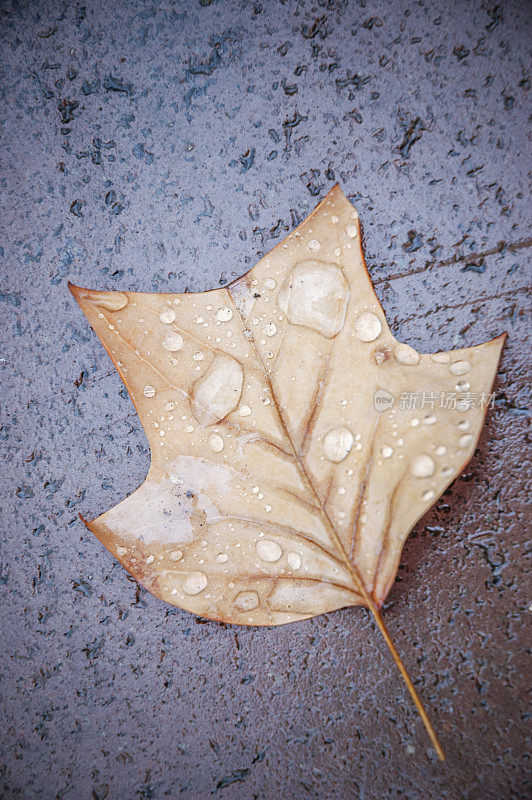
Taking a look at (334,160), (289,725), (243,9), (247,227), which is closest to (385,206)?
(334,160)

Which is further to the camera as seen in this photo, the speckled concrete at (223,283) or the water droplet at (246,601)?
the speckled concrete at (223,283)

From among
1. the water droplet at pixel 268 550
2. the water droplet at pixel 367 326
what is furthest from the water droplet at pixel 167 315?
the water droplet at pixel 268 550

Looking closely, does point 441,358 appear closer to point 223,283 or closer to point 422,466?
point 422,466

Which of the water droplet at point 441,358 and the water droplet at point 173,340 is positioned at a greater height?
the water droplet at point 173,340

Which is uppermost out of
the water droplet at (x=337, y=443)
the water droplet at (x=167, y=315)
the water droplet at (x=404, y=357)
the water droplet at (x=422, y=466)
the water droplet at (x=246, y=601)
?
the water droplet at (x=167, y=315)

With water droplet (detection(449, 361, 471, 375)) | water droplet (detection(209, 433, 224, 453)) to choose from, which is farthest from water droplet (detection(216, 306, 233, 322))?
water droplet (detection(449, 361, 471, 375))

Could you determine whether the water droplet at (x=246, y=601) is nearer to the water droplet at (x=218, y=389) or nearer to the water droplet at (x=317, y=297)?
the water droplet at (x=218, y=389)

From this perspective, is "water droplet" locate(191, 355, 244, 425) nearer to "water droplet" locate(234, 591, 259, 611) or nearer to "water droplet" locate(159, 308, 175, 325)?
"water droplet" locate(159, 308, 175, 325)
